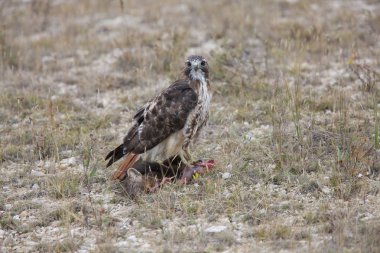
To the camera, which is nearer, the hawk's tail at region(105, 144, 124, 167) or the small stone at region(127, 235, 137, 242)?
the small stone at region(127, 235, 137, 242)

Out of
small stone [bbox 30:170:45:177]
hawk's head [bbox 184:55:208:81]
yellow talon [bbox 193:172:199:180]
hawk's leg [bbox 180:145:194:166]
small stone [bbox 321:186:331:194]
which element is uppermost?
hawk's head [bbox 184:55:208:81]

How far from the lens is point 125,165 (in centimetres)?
645

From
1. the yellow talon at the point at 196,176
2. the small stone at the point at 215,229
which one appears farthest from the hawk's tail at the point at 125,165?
the small stone at the point at 215,229

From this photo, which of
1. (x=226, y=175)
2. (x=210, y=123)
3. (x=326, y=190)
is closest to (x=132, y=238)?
(x=226, y=175)

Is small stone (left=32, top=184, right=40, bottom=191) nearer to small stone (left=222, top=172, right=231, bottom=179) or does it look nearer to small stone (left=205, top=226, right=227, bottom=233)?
small stone (left=222, top=172, right=231, bottom=179)

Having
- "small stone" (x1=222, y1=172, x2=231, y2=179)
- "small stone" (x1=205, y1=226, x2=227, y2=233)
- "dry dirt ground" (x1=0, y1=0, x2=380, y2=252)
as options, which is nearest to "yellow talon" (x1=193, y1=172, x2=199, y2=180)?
"dry dirt ground" (x1=0, y1=0, x2=380, y2=252)

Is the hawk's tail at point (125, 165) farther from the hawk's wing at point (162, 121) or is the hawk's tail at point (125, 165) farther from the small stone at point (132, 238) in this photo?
the small stone at point (132, 238)

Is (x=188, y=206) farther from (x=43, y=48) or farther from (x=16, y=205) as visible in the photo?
(x=43, y=48)

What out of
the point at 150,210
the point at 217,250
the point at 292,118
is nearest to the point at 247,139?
the point at 292,118

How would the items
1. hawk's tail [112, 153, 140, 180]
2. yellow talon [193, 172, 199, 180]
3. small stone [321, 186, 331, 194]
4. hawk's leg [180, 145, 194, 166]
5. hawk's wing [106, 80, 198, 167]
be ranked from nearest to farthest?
small stone [321, 186, 331, 194], yellow talon [193, 172, 199, 180], hawk's tail [112, 153, 140, 180], hawk's wing [106, 80, 198, 167], hawk's leg [180, 145, 194, 166]

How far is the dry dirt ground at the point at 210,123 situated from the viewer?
5.45m

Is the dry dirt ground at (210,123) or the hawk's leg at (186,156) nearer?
the dry dirt ground at (210,123)

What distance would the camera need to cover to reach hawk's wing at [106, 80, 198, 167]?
649cm

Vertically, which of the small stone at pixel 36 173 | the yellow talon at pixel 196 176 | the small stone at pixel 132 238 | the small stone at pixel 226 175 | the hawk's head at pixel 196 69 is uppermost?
the hawk's head at pixel 196 69
